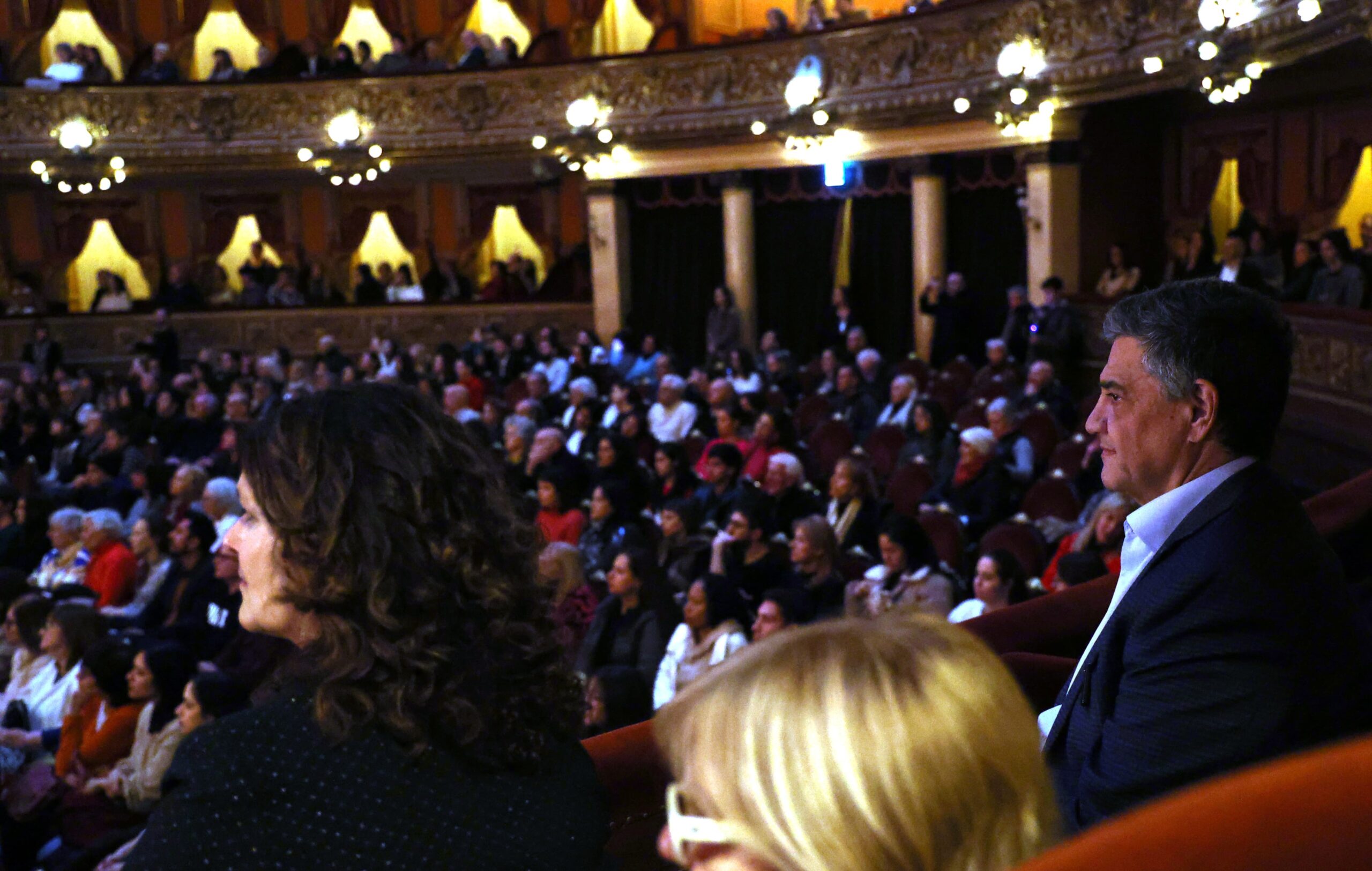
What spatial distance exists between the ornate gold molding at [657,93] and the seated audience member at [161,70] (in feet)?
0.58

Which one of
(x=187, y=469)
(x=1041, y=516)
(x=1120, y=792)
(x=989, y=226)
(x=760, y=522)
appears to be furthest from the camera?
(x=989, y=226)

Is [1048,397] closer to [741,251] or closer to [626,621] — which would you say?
[626,621]

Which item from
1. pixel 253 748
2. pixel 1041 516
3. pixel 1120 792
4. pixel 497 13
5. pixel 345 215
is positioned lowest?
pixel 1041 516

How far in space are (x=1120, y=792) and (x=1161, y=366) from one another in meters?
0.51

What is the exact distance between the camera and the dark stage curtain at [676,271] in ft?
48.5

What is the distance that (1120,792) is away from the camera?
4.37 ft

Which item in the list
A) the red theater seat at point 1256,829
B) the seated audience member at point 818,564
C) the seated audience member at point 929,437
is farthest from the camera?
the seated audience member at point 929,437

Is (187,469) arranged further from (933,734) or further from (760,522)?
(933,734)

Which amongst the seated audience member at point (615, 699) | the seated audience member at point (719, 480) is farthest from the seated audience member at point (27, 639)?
the seated audience member at point (719, 480)

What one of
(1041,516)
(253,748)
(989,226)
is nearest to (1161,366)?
(253,748)

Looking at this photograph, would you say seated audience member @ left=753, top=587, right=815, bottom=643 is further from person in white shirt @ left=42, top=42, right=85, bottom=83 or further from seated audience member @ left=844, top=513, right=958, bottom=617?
person in white shirt @ left=42, top=42, right=85, bottom=83

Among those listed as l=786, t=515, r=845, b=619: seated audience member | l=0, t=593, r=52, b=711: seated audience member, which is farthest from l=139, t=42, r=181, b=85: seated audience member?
l=786, t=515, r=845, b=619: seated audience member

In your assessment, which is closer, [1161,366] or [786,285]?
[1161,366]

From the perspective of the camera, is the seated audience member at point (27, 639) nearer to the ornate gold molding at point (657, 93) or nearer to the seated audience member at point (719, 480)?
the seated audience member at point (719, 480)
